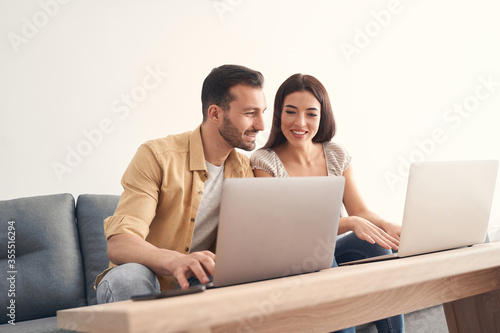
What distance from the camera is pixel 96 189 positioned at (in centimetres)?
235

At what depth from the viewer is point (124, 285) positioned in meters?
1.14

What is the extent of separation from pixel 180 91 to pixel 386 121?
1.47 m

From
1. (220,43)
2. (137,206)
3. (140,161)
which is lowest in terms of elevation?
(137,206)

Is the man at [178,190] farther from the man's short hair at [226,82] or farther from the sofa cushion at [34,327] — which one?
the sofa cushion at [34,327]

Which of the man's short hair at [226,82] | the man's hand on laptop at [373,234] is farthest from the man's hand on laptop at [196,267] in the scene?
the man's short hair at [226,82]

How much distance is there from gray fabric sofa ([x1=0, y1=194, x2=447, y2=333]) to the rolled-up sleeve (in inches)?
22.8

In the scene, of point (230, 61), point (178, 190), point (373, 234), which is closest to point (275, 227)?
point (373, 234)

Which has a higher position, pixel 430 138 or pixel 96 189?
pixel 96 189

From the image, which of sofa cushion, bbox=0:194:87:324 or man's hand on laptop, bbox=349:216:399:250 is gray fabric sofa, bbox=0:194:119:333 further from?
man's hand on laptop, bbox=349:216:399:250

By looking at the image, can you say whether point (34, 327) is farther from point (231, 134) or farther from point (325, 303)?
point (325, 303)

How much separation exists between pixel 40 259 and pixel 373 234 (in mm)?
1301

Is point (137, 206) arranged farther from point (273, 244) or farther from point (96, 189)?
point (96, 189)

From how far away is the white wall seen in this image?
88.0 inches

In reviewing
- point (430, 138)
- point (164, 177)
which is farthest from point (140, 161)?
point (430, 138)
